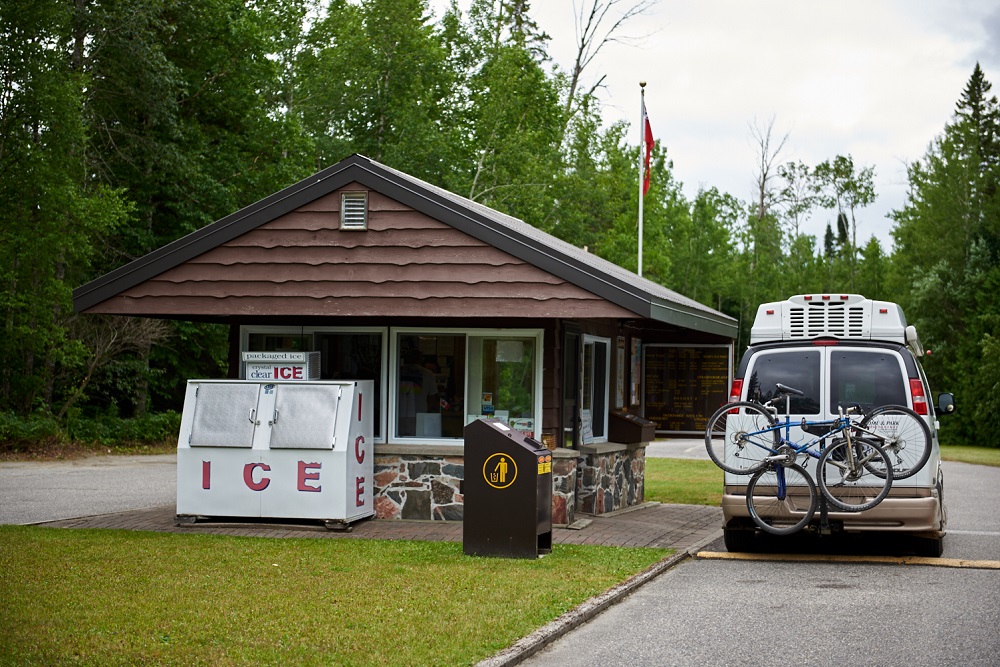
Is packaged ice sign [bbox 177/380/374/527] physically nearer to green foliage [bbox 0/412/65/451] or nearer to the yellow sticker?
the yellow sticker

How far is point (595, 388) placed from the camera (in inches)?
604

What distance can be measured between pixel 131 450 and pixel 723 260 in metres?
38.6

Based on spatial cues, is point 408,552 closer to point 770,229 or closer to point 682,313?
point 682,313

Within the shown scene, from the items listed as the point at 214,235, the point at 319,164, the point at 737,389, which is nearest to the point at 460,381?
the point at 214,235

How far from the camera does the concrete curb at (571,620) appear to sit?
6895 mm

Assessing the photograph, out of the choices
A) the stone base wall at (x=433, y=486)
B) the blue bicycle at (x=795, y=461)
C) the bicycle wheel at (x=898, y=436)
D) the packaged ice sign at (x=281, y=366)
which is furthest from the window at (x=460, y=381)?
the bicycle wheel at (x=898, y=436)

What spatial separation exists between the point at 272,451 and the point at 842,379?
20.3ft

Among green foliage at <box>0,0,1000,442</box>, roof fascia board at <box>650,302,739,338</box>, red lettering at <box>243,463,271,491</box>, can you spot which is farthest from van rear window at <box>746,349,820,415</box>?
green foliage at <box>0,0,1000,442</box>

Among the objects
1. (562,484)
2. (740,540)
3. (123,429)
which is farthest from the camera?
(123,429)

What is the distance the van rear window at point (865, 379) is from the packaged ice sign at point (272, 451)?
5251mm

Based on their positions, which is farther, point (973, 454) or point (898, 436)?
point (973, 454)

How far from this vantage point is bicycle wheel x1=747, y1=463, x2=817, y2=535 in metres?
11.0

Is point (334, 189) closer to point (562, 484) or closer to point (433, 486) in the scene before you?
point (433, 486)

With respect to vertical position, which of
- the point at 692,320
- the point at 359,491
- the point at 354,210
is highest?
the point at 354,210
